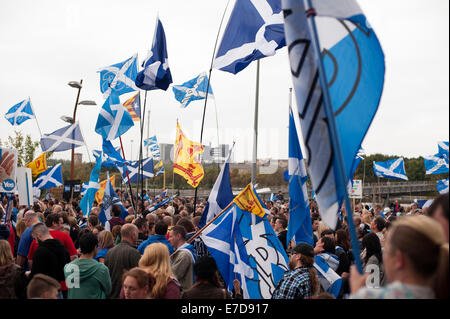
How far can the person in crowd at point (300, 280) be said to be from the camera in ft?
14.5

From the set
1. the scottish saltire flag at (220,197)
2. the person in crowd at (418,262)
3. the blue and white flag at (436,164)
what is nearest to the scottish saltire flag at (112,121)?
the scottish saltire flag at (220,197)

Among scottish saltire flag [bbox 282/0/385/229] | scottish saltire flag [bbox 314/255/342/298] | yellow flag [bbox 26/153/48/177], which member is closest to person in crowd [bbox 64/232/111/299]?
scottish saltire flag [bbox 314/255/342/298]

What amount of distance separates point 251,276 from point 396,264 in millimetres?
3814

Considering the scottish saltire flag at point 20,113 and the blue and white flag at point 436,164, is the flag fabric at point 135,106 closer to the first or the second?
the scottish saltire flag at point 20,113

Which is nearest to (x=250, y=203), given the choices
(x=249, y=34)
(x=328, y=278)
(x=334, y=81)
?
(x=328, y=278)

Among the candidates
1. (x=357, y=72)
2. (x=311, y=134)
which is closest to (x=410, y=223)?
(x=311, y=134)

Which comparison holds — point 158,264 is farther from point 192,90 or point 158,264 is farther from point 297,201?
point 192,90

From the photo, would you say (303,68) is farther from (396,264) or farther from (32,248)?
(32,248)

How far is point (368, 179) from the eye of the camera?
271 feet

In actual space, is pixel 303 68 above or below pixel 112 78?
below

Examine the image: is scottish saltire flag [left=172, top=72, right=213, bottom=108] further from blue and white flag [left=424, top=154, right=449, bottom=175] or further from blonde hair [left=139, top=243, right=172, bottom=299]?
blonde hair [left=139, top=243, right=172, bottom=299]

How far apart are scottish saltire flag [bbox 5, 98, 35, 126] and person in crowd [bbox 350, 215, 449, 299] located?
74.0ft

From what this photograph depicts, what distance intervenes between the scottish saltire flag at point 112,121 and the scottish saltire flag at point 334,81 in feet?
32.6

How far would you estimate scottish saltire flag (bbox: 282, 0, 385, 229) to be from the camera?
275cm
